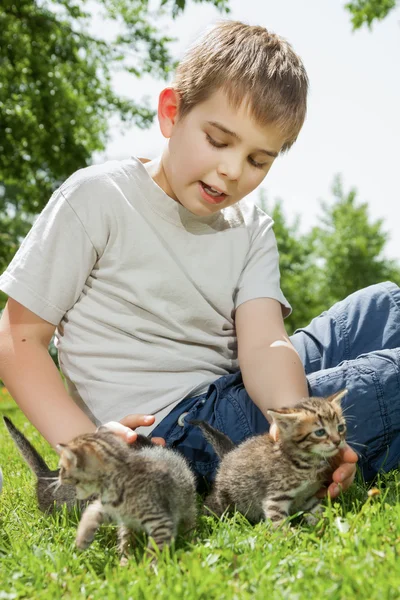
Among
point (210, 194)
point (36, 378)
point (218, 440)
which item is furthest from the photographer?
point (210, 194)

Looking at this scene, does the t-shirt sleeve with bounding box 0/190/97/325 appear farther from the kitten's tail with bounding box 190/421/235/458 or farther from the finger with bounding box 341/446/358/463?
the finger with bounding box 341/446/358/463

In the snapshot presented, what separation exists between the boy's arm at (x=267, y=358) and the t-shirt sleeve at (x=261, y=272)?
0.05m

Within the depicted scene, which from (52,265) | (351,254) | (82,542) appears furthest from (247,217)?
(351,254)

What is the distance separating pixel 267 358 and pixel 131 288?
0.86 metres

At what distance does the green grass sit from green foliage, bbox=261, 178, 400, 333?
3798cm

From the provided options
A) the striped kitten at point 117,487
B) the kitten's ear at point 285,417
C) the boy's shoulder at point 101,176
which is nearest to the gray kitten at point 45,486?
the striped kitten at point 117,487

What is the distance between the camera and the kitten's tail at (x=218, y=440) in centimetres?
346

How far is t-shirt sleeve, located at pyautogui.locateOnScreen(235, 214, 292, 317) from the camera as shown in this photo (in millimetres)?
4094

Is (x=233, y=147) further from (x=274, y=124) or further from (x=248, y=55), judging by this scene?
(x=248, y=55)

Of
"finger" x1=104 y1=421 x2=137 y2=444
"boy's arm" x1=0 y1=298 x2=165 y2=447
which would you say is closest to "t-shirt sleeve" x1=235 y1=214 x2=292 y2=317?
"boy's arm" x1=0 y1=298 x2=165 y2=447

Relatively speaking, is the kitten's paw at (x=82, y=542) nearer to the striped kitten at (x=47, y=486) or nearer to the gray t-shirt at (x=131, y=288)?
the striped kitten at (x=47, y=486)

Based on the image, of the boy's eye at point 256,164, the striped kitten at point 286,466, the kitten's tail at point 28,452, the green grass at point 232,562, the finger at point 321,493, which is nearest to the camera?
the green grass at point 232,562

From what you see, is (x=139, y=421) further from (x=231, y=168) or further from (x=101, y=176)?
(x=101, y=176)

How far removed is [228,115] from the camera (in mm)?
3545
